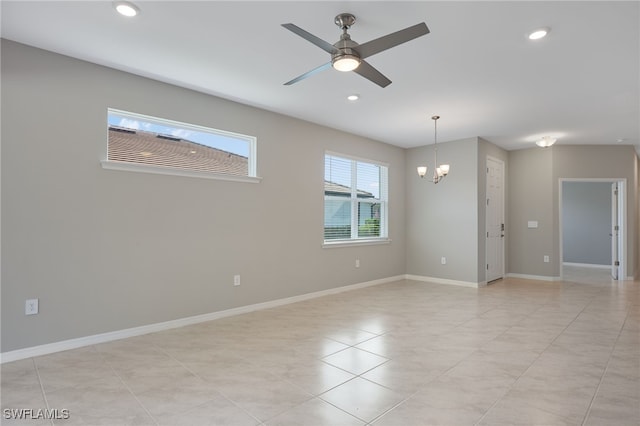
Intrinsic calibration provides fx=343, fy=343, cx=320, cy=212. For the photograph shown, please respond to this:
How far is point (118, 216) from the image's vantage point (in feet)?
10.8

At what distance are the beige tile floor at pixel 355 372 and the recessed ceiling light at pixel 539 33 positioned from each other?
256cm

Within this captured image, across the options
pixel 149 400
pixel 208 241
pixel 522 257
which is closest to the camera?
pixel 149 400

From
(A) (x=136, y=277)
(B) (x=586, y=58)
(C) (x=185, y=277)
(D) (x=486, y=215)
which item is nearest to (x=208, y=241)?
(C) (x=185, y=277)

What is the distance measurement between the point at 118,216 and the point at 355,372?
8.52ft

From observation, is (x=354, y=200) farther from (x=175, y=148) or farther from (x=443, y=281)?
(x=175, y=148)

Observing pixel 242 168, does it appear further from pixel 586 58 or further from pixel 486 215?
pixel 486 215

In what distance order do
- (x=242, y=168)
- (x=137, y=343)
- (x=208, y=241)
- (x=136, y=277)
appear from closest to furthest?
(x=137, y=343)
(x=136, y=277)
(x=208, y=241)
(x=242, y=168)

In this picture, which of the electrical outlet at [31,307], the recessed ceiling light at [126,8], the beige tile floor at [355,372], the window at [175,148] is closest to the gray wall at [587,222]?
the beige tile floor at [355,372]

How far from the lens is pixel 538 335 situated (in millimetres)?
3445

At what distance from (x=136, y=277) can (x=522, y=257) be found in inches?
273

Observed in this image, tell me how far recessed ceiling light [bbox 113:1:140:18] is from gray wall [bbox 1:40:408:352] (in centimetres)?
112

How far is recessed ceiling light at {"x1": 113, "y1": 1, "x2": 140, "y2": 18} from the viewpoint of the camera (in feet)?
7.47

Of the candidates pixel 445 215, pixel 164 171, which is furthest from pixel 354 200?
pixel 164 171

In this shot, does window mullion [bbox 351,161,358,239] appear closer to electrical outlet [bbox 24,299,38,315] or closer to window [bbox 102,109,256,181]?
window [bbox 102,109,256,181]
